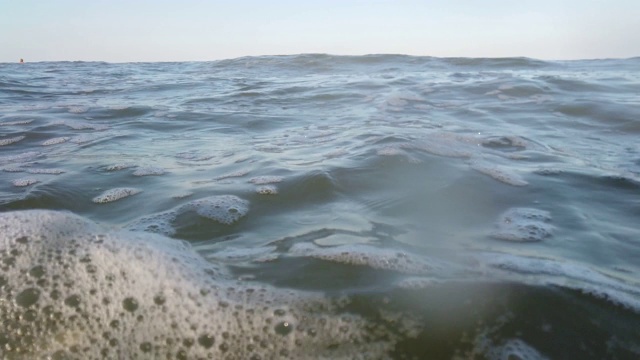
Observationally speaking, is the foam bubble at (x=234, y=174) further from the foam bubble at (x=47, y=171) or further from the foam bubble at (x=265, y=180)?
the foam bubble at (x=47, y=171)

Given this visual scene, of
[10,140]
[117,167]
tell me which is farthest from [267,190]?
[10,140]

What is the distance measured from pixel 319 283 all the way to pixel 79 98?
636cm

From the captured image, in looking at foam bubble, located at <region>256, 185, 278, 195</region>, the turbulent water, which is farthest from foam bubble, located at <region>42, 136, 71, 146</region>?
foam bubble, located at <region>256, 185, 278, 195</region>

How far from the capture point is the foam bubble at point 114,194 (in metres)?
2.85

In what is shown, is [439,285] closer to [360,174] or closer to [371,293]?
[371,293]

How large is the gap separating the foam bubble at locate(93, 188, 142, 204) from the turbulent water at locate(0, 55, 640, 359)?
2cm

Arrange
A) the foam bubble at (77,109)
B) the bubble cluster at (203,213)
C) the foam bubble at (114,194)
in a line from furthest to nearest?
the foam bubble at (77,109) < the foam bubble at (114,194) < the bubble cluster at (203,213)

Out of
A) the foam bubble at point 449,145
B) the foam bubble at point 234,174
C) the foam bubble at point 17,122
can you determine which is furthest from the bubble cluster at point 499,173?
the foam bubble at point 17,122

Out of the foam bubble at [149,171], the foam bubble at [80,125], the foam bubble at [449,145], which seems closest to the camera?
the foam bubble at [149,171]

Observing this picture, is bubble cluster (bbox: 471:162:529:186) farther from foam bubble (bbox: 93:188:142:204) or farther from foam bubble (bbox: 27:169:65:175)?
foam bubble (bbox: 27:169:65:175)

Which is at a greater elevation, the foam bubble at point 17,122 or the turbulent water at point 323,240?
the foam bubble at point 17,122

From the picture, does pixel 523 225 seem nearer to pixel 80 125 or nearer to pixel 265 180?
pixel 265 180

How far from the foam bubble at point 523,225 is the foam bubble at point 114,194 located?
1984 millimetres

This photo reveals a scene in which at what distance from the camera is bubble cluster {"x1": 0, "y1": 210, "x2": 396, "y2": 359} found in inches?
64.8
